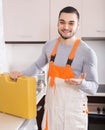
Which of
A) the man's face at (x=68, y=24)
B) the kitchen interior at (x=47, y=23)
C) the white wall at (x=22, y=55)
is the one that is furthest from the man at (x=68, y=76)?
the white wall at (x=22, y=55)

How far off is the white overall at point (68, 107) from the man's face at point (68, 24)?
30 centimetres

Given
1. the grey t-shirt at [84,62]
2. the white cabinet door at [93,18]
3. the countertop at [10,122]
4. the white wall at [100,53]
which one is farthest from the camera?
the white wall at [100,53]

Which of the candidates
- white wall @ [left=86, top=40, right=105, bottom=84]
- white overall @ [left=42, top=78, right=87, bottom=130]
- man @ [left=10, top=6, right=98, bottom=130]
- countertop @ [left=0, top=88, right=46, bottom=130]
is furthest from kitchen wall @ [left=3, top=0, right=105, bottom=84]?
countertop @ [left=0, top=88, right=46, bottom=130]

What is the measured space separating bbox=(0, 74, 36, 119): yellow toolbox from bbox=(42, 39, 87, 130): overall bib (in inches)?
7.4

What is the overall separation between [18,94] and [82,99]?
418 mm

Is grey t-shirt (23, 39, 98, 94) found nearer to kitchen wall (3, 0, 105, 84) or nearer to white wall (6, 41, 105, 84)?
kitchen wall (3, 0, 105, 84)

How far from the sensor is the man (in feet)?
4.22

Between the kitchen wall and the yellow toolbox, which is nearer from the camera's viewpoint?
the yellow toolbox

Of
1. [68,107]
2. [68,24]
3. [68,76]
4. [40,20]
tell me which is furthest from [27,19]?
[68,107]

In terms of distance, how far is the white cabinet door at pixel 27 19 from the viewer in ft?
6.72

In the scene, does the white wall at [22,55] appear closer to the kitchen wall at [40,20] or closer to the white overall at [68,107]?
the kitchen wall at [40,20]

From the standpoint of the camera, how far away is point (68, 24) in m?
1.30

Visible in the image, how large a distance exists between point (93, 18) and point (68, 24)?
79 cm

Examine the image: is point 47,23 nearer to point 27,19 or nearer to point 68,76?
point 27,19
